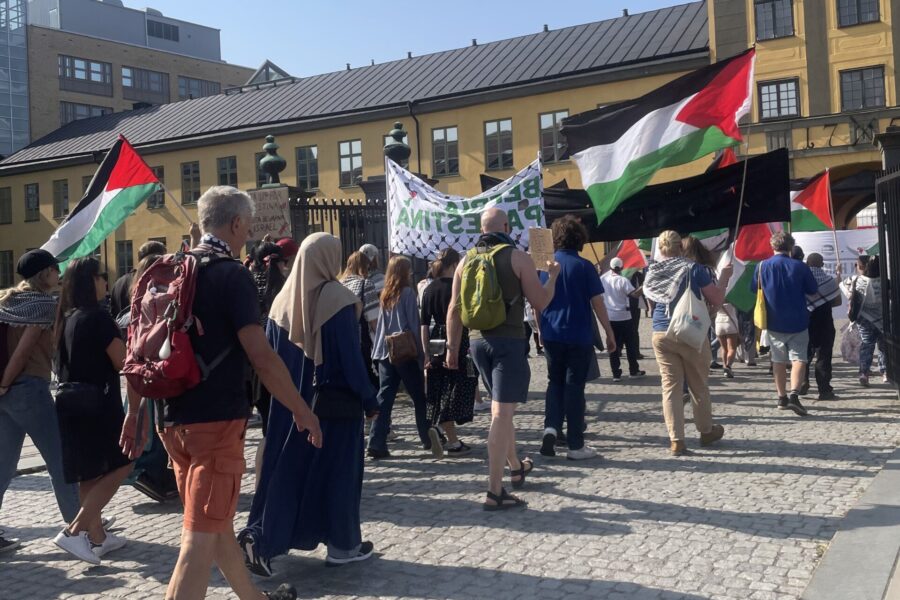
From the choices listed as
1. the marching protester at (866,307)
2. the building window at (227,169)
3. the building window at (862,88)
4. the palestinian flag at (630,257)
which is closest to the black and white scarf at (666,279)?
the marching protester at (866,307)

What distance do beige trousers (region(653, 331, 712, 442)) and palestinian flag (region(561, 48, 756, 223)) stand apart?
59.5 inches

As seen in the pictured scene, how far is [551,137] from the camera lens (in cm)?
3400

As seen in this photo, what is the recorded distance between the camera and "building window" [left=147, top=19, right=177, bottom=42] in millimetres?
Answer: 73562

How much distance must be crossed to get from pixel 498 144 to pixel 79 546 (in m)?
31.3

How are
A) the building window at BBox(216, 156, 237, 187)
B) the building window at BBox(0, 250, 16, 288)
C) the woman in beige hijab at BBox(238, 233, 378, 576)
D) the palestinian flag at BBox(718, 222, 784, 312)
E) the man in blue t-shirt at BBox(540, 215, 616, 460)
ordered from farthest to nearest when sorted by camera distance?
the building window at BBox(0, 250, 16, 288) < the building window at BBox(216, 156, 237, 187) < the palestinian flag at BBox(718, 222, 784, 312) < the man in blue t-shirt at BBox(540, 215, 616, 460) < the woman in beige hijab at BBox(238, 233, 378, 576)

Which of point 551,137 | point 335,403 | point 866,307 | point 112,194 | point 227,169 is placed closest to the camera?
point 335,403

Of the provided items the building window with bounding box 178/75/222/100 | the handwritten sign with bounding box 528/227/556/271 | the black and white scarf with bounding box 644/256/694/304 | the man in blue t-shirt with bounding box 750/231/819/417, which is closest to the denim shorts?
the handwritten sign with bounding box 528/227/556/271

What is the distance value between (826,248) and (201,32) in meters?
71.5

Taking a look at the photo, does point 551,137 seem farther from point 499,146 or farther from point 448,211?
point 448,211

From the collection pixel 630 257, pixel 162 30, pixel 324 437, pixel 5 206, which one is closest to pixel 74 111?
pixel 162 30

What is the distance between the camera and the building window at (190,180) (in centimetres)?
4225

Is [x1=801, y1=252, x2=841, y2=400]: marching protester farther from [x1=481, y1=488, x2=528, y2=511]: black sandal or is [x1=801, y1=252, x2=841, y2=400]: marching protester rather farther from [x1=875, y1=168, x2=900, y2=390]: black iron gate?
[x1=481, y1=488, x2=528, y2=511]: black sandal

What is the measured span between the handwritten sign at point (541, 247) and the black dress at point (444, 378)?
1714mm

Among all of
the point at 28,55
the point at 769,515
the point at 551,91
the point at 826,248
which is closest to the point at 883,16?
the point at 551,91
